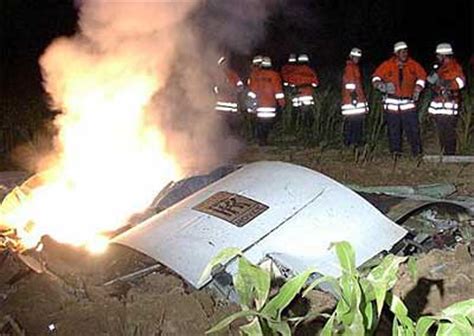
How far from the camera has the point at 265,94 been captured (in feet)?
39.6

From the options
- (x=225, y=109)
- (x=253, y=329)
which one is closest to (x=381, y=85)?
(x=225, y=109)

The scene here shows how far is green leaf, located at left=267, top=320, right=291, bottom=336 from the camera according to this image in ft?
7.78

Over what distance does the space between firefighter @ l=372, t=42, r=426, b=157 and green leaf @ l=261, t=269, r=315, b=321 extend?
8.44m

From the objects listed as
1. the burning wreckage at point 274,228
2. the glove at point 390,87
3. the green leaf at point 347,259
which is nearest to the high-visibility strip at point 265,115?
the glove at point 390,87

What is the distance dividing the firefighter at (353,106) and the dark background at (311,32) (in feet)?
8.42

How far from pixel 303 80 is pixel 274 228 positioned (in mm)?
7770

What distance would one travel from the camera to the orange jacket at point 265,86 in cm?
1208

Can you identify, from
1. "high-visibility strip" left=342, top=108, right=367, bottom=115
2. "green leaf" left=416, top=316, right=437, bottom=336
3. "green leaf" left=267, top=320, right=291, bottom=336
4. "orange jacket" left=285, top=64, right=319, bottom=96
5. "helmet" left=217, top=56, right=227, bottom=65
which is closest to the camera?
"green leaf" left=416, top=316, right=437, bottom=336

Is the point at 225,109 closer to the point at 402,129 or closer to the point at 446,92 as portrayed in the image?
the point at 402,129

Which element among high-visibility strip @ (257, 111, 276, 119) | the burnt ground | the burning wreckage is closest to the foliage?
the burnt ground

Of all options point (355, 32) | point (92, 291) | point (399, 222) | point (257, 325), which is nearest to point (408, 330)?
point (257, 325)

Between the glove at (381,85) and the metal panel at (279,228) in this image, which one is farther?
the glove at (381,85)

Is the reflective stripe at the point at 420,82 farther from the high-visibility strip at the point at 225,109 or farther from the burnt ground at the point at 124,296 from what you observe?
the burnt ground at the point at 124,296

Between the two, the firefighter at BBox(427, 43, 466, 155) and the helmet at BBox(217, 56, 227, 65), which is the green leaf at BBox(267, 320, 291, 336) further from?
the helmet at BBox(217, 56, 227, 65)
